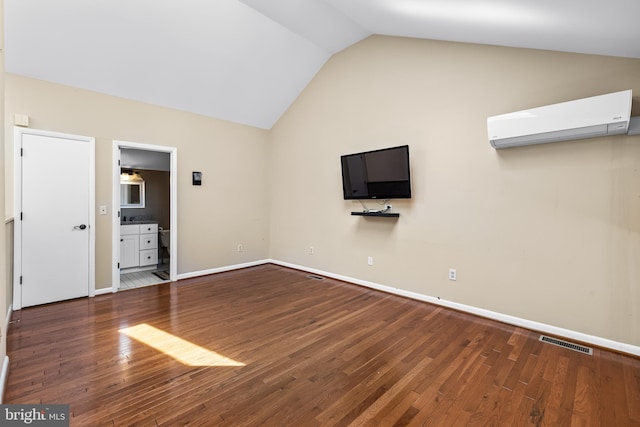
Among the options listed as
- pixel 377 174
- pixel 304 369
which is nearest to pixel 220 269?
pixel 377 174

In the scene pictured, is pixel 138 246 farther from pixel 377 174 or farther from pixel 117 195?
pixel 377 174

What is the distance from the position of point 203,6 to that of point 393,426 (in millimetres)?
4554

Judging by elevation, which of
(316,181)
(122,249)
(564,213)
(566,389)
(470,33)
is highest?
→ (470,33)

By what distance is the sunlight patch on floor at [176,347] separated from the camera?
2.40 meters

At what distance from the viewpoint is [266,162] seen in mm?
6105

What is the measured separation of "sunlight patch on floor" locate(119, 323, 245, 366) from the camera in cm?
240

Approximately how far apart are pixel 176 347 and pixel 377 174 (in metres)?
3.15

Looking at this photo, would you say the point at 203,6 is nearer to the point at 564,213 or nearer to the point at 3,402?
the point at 3,402

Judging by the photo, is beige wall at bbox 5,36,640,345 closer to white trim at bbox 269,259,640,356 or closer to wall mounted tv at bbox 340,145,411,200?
white trim at bbox 269,259,640,356

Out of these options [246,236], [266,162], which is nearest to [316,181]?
[266,162]

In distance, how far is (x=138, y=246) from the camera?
5449 mm

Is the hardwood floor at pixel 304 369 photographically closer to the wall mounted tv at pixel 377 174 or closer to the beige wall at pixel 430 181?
the beige wall at pixel 430 181

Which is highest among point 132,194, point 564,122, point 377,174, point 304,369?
point 564,122

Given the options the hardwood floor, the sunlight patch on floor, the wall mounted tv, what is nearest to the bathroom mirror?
the hardwood floor
